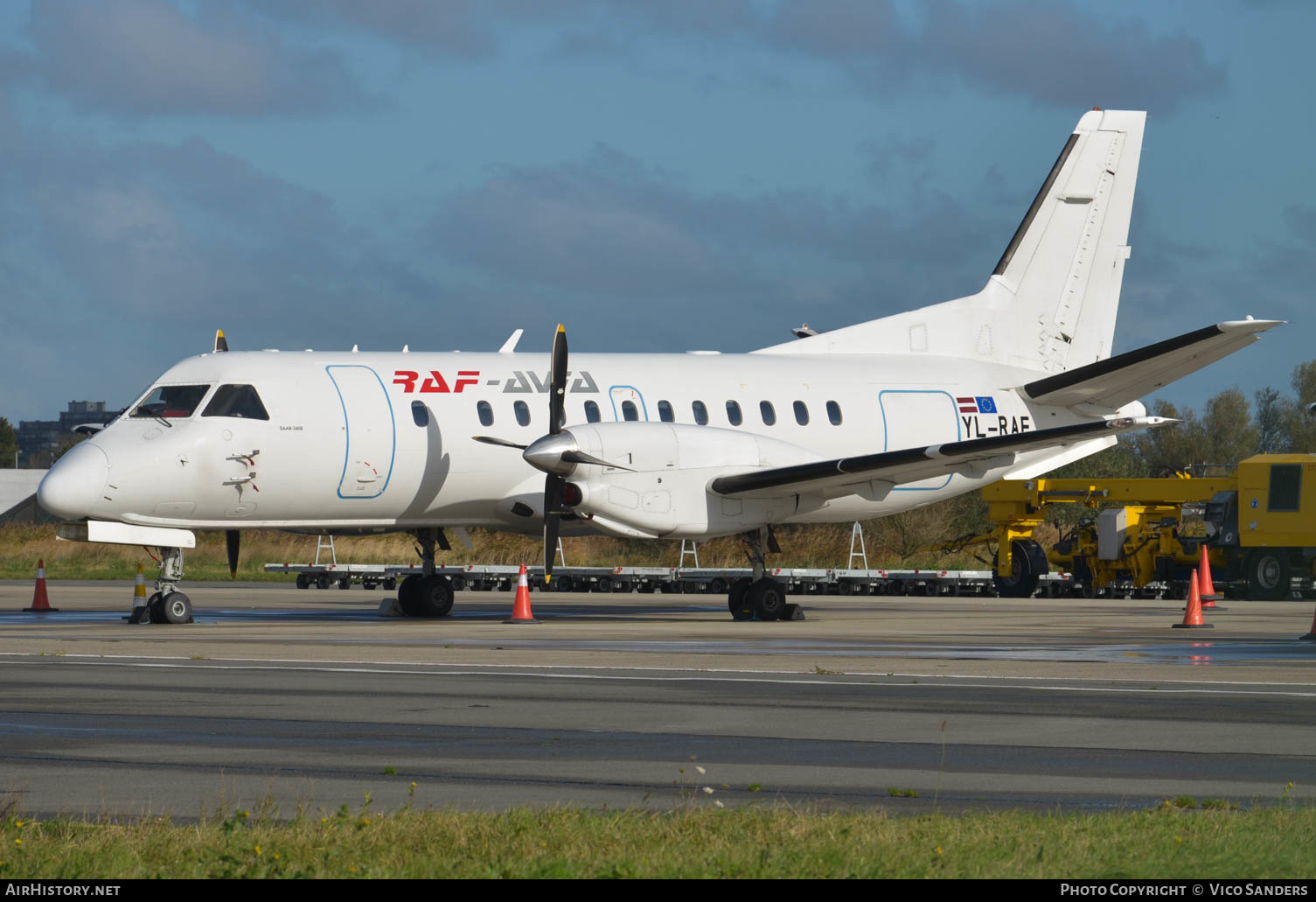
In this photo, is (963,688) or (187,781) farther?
(963,688)

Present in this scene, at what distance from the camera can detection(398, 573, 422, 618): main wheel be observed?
24969 millimetres

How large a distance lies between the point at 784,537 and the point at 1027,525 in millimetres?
11028

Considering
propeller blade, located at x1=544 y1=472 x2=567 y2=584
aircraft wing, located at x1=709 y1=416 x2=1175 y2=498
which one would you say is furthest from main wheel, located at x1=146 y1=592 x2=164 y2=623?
aircraft wing, located at x1=709 y1=416 x2=1175 y2=498

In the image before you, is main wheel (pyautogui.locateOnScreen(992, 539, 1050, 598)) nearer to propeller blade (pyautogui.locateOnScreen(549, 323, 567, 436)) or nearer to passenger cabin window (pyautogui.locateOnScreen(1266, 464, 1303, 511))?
passenger cabin window (pyautogui.locateOnScreen(1266, 464, 1303, 511))

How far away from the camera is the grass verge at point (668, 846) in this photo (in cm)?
575

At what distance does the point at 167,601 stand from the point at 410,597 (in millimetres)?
4323

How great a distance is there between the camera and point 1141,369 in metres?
25.6

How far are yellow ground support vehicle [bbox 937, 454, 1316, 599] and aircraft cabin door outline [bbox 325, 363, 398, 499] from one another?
17.4 m

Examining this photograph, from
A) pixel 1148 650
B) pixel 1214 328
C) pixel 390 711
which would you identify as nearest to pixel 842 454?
pixel 1214 328

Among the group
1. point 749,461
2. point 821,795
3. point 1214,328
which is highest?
point 1214,328

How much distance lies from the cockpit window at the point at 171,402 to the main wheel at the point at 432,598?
4.75 metres

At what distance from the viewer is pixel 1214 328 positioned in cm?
2302
